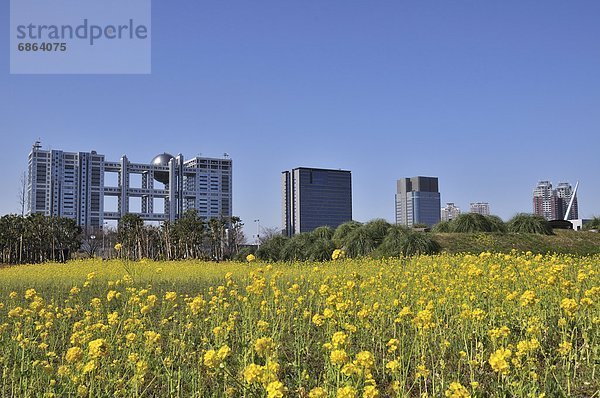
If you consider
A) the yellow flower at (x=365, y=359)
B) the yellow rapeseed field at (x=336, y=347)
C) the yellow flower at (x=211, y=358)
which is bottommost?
the yellow rapeseed field at (x=336, y=347)

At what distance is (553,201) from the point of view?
117 meters

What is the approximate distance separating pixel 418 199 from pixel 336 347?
6767 inches

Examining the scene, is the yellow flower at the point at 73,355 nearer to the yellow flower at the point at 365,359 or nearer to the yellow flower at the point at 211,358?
the yellow flower at the point at 211,358

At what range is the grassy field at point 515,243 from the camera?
17.4 meters

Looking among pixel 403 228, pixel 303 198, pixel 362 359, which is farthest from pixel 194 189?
pixel 362 359

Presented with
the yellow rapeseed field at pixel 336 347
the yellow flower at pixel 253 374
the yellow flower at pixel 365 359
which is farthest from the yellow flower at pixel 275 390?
the yellow flower at pixel 365 359

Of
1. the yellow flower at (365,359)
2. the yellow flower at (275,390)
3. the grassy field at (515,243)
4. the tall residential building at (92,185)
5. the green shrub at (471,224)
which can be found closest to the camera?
the yellow flower at (275,390)

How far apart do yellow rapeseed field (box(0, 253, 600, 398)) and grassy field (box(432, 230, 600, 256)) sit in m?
10.1

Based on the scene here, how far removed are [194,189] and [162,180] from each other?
23.2 feet

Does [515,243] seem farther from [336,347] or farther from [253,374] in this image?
[253,374]

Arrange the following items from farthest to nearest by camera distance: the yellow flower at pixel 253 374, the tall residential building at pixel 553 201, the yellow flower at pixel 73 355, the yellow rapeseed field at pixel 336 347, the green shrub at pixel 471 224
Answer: the tall residential building at pixel 553 201 → the green shrub at pixel 471 224 → the yellow rapeseed field at pixel 336 347 → the yellow flower at pixel 73 355 → the yellow flower at pixel 253 374

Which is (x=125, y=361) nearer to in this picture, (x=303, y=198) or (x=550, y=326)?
(x=550, y=326)

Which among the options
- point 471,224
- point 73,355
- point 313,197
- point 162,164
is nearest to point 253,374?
point 73,355

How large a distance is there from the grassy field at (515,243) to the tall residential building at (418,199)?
149 meters
